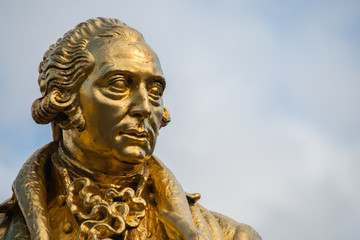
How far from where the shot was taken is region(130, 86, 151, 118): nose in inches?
279

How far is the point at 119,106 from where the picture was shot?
23.2 feet

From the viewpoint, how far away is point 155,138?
7305 mm

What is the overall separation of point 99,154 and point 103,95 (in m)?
0.50

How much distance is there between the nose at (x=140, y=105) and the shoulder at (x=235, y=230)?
1.50 metres

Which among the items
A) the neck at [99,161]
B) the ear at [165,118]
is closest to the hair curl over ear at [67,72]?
the neck at [99,161]

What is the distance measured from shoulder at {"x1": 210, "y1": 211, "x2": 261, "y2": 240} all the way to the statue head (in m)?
1.22

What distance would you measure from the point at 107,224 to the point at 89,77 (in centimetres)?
119

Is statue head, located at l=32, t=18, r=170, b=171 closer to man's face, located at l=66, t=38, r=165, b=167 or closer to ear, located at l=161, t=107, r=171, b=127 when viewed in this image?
man's face, located at l=66, t=38, r=165, b=167

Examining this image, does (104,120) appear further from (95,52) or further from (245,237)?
(245,237)

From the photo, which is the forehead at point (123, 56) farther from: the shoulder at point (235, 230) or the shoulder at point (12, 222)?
the shoulder at point (235, 230)

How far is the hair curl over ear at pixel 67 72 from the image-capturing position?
A: 7.19m

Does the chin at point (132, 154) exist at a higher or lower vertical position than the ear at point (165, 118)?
lower

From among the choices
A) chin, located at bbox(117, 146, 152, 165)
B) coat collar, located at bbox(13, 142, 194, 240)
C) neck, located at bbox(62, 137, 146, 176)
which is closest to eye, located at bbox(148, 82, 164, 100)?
chin, located at bbox(117, 146, 152, 165)

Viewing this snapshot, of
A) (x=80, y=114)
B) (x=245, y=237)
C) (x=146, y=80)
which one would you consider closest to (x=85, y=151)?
(x=80, y=114)
